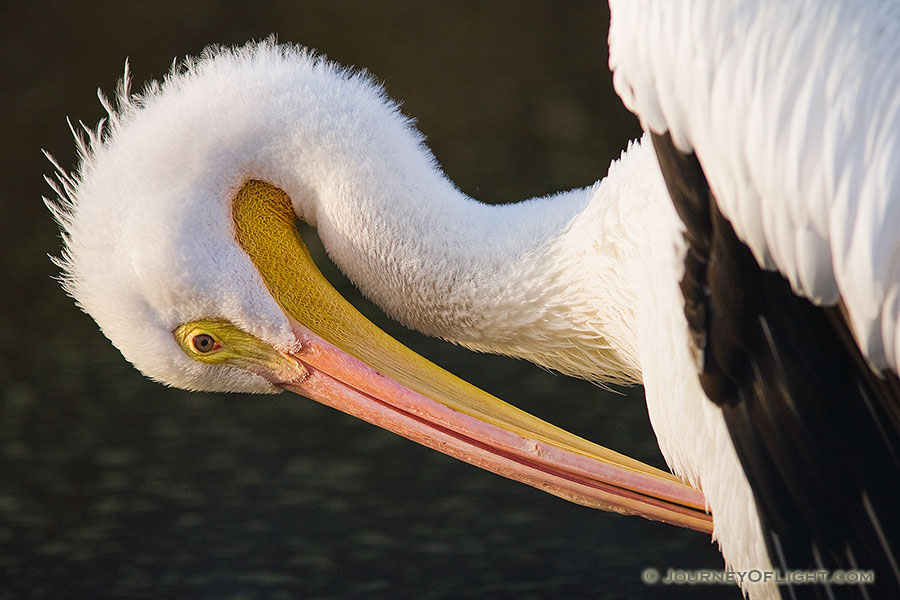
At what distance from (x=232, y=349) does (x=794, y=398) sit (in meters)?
1.13

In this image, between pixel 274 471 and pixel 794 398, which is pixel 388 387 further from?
pixel 274 471

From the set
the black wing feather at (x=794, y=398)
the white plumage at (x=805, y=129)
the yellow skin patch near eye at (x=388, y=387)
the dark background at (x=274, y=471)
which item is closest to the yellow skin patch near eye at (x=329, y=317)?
the yellow skin patch near eye at (x=388, y=387)

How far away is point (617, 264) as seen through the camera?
95.9 inches

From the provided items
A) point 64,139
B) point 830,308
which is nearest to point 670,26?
point 830,308

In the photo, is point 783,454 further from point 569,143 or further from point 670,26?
point 569,143

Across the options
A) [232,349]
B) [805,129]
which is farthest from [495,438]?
[805,129]

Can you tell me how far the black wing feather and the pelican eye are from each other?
97 centimetres

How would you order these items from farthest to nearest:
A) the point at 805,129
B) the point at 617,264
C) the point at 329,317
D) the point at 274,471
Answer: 1. the point at 274,471
2. the point at 329,317
3. the point at 617,264
4. the point at 805,129

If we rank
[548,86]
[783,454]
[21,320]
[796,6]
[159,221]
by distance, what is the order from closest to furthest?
[796,6] → [783,454] → [159,221] → [21,320] → [548,86]

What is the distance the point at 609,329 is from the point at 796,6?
31.8 inches

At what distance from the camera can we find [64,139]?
231 inches

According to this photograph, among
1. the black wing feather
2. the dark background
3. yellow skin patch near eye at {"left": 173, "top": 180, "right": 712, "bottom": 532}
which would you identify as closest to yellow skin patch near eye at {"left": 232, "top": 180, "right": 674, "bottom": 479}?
yellow skin patch near eye at {"left": 173, "top": 180, "right": 712, "bottom": 532}

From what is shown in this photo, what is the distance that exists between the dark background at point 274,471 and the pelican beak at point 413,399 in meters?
0.91

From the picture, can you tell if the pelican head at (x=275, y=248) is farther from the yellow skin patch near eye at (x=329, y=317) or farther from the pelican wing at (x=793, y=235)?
the pelican wing at (x=793, y=235)
